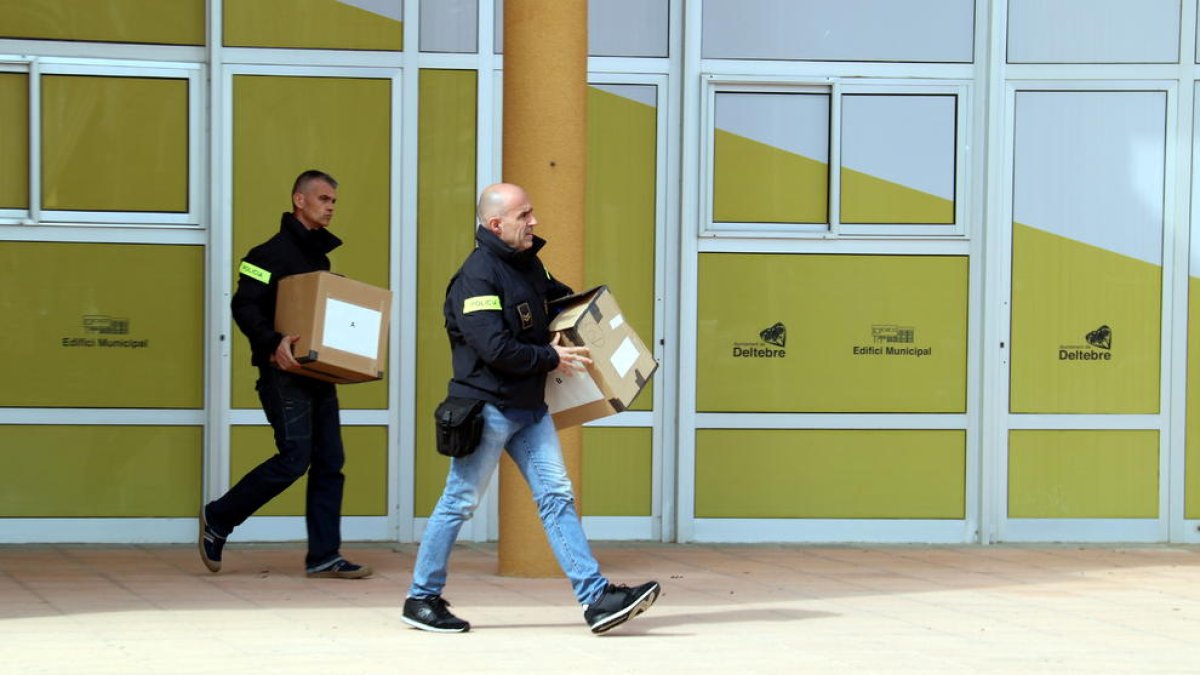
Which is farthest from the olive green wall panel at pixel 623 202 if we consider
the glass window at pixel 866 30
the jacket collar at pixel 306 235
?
the jacket collar at pixel 306 235

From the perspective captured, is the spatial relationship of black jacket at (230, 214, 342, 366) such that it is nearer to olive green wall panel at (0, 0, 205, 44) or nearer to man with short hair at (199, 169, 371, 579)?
man with short hair at (199, 169, 371, 579)

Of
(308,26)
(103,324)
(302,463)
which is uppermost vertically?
(308,26)

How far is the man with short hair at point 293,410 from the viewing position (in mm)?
8219

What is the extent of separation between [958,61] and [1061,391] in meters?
1.92

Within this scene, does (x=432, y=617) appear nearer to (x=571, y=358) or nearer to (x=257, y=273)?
(x=571, y=358)

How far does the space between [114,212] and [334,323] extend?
218 centimetres

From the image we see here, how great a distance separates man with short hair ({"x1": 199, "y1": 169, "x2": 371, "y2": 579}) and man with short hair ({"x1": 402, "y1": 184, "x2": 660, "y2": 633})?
4.93 feet

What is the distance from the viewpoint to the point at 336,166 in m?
9.70

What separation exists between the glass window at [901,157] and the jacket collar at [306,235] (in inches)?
121

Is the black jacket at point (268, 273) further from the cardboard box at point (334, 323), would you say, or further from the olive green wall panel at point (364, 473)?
the olive green wall panel at point (364, 473)

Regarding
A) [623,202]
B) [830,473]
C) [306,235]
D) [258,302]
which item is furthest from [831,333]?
[258,302]

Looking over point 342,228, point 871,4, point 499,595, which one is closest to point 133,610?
point 499,595

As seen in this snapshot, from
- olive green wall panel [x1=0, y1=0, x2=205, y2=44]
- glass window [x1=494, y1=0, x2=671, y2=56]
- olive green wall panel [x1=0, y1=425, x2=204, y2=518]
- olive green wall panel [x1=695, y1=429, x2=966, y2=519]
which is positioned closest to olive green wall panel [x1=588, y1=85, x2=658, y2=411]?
glass window [x1=494, y1=0, x2=671, y2=56]

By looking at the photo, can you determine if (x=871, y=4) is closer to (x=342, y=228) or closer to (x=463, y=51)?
(x=463, y=51)
